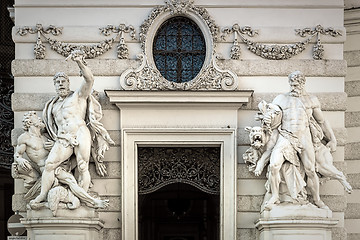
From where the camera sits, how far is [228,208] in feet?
59.8

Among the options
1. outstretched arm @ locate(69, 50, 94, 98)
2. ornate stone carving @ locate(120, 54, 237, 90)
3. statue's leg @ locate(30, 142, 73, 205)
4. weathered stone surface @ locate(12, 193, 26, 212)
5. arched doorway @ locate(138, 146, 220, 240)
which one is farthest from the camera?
arched doorway @ locate(138, 146, 220, 240)

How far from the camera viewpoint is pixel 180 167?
61.2 ft

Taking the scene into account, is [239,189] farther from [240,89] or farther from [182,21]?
[182,21]

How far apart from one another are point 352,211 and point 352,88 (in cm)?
230

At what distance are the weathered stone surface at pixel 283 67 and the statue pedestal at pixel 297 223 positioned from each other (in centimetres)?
239

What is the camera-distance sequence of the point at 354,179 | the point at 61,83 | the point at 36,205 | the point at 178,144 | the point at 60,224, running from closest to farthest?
the point at 60,224
the point at 36,205
the point at 61,83
the point at 178,144
the point at 354,179

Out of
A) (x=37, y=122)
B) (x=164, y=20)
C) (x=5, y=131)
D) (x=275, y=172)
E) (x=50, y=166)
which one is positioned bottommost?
(x=275, y=172)

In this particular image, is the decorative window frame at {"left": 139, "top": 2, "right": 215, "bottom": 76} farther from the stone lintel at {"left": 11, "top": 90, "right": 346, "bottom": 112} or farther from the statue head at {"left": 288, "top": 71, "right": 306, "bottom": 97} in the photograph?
the statue head at {"left": 288, "top": 71, "right": 306, "bottom": 97}

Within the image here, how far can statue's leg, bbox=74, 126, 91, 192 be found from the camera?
58.0 feet

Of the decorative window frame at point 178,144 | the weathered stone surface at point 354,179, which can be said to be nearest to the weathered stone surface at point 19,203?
the decorative window frame at point 178,144

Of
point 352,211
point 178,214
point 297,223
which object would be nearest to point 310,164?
point 297,223

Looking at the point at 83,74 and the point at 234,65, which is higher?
the point at 234,65

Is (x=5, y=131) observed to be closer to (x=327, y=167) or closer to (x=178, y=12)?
(x=178, y=12)

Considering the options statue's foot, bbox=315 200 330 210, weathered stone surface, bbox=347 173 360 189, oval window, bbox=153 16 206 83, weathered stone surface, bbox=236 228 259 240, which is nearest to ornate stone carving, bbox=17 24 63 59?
oval window, bbox=153 16 206 83
